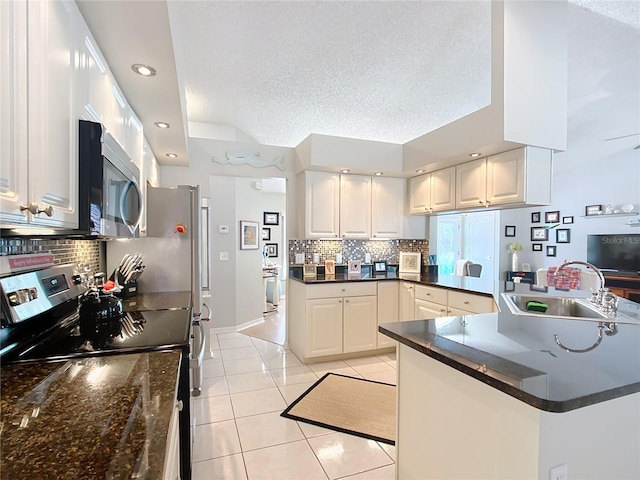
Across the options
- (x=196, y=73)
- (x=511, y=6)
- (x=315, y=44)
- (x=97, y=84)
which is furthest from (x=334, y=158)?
(x=97, y=84)

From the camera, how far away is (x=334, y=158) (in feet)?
11.5

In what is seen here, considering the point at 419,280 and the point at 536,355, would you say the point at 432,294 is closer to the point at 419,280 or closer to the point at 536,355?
the point at 419,280

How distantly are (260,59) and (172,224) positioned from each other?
1.67 m

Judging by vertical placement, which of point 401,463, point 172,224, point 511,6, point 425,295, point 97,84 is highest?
point 511,6

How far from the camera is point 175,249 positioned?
8.74 ft

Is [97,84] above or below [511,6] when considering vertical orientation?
below

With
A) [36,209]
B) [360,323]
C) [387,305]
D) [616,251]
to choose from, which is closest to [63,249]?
[36,209]

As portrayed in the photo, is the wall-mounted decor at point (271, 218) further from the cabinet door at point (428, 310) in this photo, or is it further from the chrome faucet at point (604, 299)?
the chrome faucet at point (604, 299)

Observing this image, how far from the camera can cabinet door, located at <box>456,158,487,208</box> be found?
10.3 ft

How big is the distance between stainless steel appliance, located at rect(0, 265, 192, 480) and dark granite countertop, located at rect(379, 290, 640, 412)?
1.06m

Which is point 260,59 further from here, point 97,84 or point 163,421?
point 163,421

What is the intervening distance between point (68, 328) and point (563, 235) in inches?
301

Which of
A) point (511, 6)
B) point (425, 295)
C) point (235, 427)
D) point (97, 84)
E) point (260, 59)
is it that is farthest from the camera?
point (425, 295)

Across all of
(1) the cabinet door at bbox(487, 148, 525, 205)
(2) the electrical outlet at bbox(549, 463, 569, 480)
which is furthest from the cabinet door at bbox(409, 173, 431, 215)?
(2) the electrical outlet at bbox(549, 463, 569, 480)
